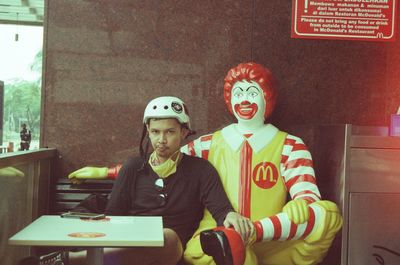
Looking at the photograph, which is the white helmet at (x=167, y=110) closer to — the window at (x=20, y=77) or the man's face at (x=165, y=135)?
the man's face at (x=165, y=135)

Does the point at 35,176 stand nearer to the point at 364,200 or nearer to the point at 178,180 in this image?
the point at 178,180

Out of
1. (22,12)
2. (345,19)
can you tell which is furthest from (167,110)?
(345,19)

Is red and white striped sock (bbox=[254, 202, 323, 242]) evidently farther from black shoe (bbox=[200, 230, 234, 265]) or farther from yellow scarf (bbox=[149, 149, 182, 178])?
yellow scarf (bbox=[149, 149, 182, 178])

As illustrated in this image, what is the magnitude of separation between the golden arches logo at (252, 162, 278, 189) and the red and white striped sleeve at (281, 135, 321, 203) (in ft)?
0.22

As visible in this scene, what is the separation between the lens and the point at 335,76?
13.0 ft

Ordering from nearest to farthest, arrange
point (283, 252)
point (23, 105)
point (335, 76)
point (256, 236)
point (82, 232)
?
1. point (82, 232)
2. point (256, 236)
3. point (283, 252)
4. point (23, 105)
5. point (335, 76)

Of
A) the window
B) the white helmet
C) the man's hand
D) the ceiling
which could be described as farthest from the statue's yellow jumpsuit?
the ceiling

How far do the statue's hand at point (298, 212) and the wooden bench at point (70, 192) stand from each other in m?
1.31

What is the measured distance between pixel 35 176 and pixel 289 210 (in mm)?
1559

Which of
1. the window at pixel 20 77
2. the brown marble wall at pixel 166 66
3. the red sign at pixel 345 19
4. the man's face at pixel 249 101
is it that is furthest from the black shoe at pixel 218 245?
the red sign at pixel 345 19

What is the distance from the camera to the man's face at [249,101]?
332 cm

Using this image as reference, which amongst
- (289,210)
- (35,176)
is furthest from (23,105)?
(289,210)

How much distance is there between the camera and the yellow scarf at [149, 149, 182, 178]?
3.12m

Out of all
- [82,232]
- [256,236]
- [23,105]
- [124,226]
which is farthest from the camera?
[23,105]
